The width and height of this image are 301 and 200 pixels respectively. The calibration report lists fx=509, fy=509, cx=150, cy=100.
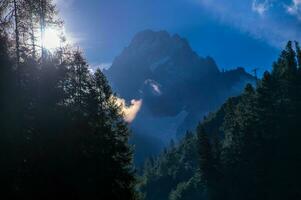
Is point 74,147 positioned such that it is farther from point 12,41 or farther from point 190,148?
point 190,148

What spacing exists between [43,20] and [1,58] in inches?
111

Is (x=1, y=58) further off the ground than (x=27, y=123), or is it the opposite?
(x=1, y=58)

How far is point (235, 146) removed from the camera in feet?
261

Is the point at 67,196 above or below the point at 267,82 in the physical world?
below

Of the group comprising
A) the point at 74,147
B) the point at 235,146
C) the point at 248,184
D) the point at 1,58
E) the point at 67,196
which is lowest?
the point at 67,196

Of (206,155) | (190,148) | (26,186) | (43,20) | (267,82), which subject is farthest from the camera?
(190,148)

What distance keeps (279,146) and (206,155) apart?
40.0ft

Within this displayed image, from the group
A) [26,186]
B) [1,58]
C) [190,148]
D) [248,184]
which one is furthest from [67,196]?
[190,148]

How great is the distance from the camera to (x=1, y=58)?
22281mm

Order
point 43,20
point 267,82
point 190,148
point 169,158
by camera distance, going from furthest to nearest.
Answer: point 169,158 → point 190,148 → point 267,82 → point 43,20

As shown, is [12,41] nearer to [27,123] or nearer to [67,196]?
[27,123]

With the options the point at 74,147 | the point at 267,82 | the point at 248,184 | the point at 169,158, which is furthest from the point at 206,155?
the point at 169,158

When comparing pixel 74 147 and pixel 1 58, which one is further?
pixel 74 147

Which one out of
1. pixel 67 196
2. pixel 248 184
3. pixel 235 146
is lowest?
pixel 67 196
